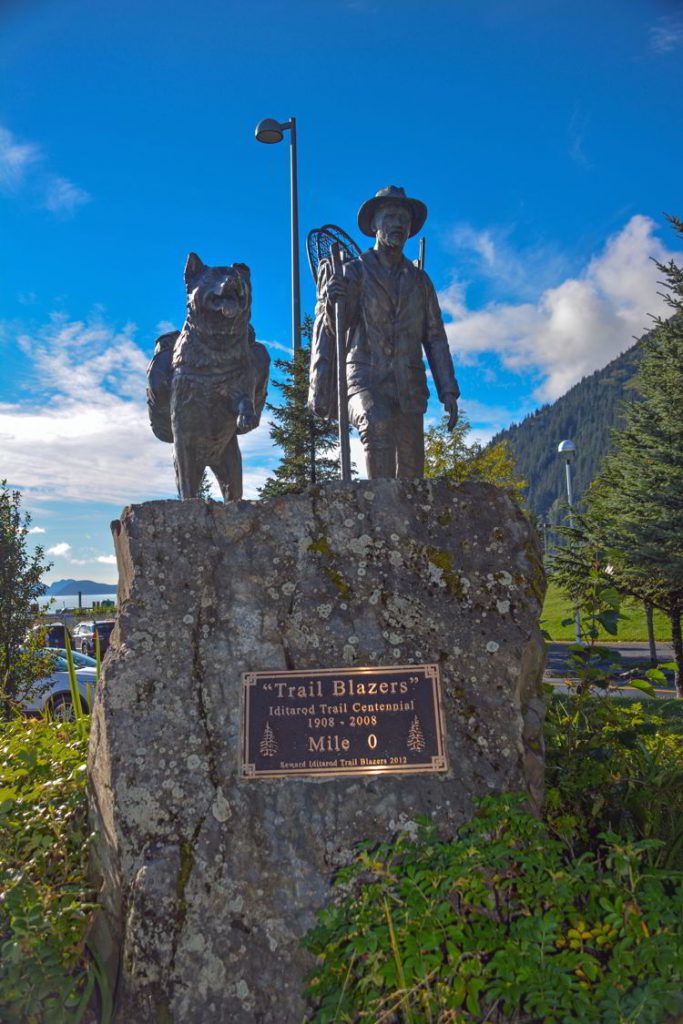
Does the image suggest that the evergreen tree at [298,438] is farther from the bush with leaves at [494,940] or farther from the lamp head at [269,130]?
the bush with leaves at [494,940]

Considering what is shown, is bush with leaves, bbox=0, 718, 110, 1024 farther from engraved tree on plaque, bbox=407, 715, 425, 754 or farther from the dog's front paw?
the dog's front paw

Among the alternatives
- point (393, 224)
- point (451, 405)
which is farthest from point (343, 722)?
point (393, 224)

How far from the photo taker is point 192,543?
125 inches

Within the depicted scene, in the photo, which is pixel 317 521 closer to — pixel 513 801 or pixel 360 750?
pixel 360 750

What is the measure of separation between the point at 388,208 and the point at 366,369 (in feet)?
→ 4.16

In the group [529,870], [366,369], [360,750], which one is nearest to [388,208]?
[366,369]

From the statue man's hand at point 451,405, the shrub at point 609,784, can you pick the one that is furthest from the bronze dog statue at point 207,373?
the shrub at point 609,784

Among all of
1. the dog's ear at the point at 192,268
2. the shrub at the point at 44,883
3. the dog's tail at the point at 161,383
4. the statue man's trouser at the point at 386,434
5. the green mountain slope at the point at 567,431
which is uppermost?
the green mountain slope at the point at 567,431

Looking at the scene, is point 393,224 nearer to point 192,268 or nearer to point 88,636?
point 192,268

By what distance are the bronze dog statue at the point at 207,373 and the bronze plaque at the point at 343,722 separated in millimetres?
2389

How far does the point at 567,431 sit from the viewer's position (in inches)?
6447

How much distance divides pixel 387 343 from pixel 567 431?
16786cm

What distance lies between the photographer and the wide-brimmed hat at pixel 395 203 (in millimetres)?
5367

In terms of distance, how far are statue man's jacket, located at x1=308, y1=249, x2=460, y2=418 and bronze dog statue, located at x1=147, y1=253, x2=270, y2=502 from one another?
585 mm
